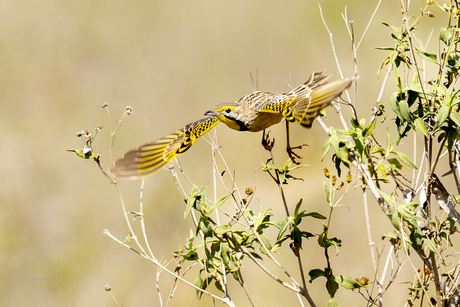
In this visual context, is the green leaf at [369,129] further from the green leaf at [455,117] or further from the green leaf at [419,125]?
the green leaf at [455,117]

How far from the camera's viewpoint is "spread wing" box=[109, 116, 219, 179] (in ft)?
8.24

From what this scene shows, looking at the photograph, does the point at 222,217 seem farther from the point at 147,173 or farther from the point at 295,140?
the point at 147,173

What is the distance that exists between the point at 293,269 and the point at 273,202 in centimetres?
83

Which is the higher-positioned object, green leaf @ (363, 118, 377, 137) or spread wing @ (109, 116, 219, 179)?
spread wing @ (109, 116, 219, 179)

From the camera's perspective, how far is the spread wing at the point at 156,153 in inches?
98.9

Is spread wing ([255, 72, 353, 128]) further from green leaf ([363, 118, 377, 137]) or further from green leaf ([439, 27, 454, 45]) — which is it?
green leaf ([439, 27, 454, 45])

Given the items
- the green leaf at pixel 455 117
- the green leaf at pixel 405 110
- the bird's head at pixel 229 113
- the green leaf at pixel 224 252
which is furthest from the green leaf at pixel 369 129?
the bird's head at pixel 229 113

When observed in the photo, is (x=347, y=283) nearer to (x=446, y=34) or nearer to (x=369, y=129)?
(x=369, y=129)

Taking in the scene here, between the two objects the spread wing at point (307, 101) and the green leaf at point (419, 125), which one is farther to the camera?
the spread wing at point (307, 101)

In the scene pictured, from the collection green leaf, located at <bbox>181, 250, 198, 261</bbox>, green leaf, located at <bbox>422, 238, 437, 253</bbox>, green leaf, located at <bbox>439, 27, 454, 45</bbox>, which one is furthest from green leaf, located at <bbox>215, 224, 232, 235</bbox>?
green leaf, located at <bbox>439, 27, 454, 45</bbox>

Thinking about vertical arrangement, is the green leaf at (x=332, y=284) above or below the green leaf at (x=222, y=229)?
below

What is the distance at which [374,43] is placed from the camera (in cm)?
600

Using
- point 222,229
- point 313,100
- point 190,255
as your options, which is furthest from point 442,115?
point 190,255

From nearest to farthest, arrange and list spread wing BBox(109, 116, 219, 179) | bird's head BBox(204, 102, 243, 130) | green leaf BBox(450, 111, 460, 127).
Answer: green leaf BBox(450, 111, 460, 127) → spread wing BBox(109, 116, 219, 179) → bird's head BBox(204, 102, 243, 130)
